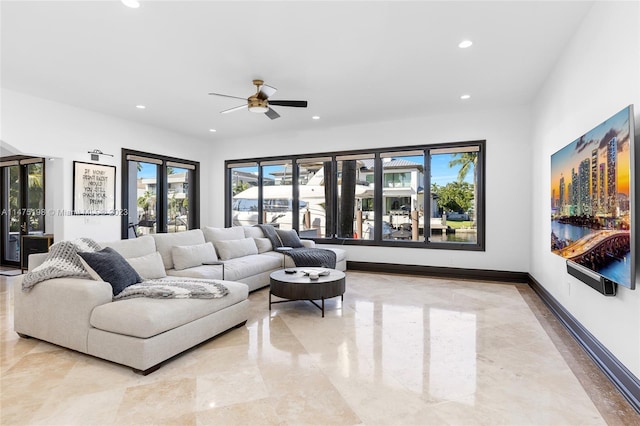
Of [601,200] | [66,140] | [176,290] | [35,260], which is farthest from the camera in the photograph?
[66,140]

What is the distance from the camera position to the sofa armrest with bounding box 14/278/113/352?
2758 millimetres

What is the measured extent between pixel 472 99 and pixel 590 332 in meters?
3.61

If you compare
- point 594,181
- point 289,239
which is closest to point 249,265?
point 289,239

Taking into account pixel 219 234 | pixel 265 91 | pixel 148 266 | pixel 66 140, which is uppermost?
pixel 265 91

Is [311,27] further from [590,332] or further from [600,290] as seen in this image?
[590,332]

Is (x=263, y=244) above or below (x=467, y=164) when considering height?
below

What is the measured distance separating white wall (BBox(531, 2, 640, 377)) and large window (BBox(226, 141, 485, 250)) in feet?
5.11

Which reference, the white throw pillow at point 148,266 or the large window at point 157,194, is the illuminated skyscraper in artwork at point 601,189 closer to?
the white throw pillow at point 148,266

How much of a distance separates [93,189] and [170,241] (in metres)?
2.40

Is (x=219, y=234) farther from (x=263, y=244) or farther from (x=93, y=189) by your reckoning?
(x=93, y=189)

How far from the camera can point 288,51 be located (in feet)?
12.0

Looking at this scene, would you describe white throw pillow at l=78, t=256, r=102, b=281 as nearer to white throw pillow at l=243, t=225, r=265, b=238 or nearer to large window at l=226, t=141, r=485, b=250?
white throw pillow at l=243, t=225, r=265, b=238

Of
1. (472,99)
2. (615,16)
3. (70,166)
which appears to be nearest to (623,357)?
(615,16)

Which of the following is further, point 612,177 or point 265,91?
point 265,91
